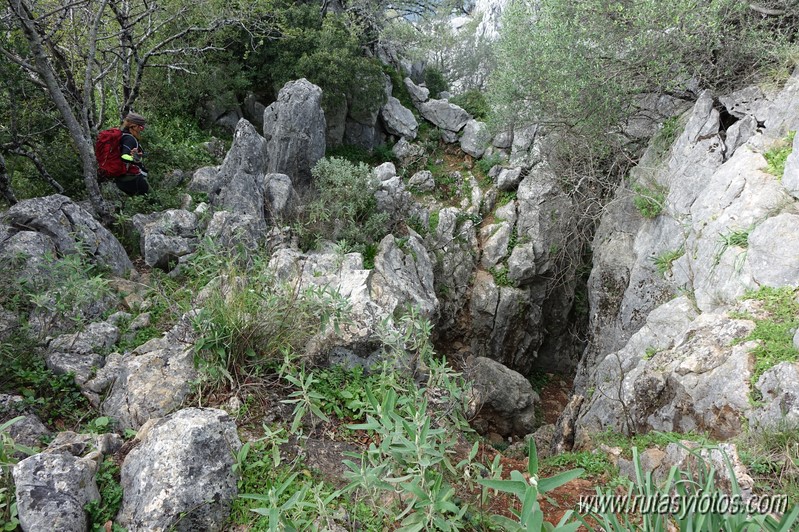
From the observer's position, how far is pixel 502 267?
489 inches

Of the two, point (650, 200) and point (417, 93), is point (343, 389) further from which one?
point (417, 93)

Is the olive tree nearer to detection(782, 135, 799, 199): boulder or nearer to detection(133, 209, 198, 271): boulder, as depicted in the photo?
detection(133, 209, 198, 271): boulder

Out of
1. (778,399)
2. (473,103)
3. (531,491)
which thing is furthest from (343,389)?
(473,103)

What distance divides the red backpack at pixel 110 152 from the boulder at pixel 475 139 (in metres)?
10.4

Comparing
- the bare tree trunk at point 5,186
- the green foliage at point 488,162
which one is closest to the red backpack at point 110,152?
the bare tree trunk at point 5,186

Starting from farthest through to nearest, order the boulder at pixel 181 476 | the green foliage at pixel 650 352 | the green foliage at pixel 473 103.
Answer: the green foliage at pixel 473 103
the green foliage at pixel 650 352
the boulder at pixel 181 476

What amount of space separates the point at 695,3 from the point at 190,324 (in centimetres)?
886

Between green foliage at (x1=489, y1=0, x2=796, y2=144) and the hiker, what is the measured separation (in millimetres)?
7679

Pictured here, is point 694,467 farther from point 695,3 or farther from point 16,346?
point 695,3

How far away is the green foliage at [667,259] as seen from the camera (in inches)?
289

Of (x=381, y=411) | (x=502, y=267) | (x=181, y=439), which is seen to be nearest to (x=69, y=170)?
(x=181, y=439)

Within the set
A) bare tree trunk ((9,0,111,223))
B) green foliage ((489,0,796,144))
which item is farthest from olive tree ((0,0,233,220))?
green foliage ((489,0,796,144))

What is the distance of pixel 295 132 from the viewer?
1098 centimetres

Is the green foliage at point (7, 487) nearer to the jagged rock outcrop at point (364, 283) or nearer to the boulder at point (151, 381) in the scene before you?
the boulder at point (151, 381)
